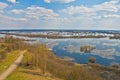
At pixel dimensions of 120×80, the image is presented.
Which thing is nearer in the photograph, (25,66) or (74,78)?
(74,78)

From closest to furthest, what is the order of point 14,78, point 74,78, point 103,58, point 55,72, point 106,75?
1. point 14,78
2. point 74,78
3. point 55,72
4. point 106,75
5. point 103,58

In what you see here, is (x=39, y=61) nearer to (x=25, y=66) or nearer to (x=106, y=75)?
(x=25, y=66)

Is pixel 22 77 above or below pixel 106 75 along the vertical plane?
above

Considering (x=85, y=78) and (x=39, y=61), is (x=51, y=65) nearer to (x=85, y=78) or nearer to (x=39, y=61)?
(x=39, y=61)

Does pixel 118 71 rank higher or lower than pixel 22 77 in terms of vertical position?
lower

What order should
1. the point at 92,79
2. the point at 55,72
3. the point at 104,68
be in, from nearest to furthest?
the point at 92,79 → the point at 55,72 → the point at 104,68

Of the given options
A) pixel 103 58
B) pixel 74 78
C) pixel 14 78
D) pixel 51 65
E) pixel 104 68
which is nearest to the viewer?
pixel 14 78

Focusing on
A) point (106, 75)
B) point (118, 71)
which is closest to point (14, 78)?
point (106, 75)

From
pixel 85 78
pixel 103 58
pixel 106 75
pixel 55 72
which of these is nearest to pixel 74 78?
pixel 85 78

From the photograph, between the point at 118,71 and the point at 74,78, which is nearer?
the point at 74,78
